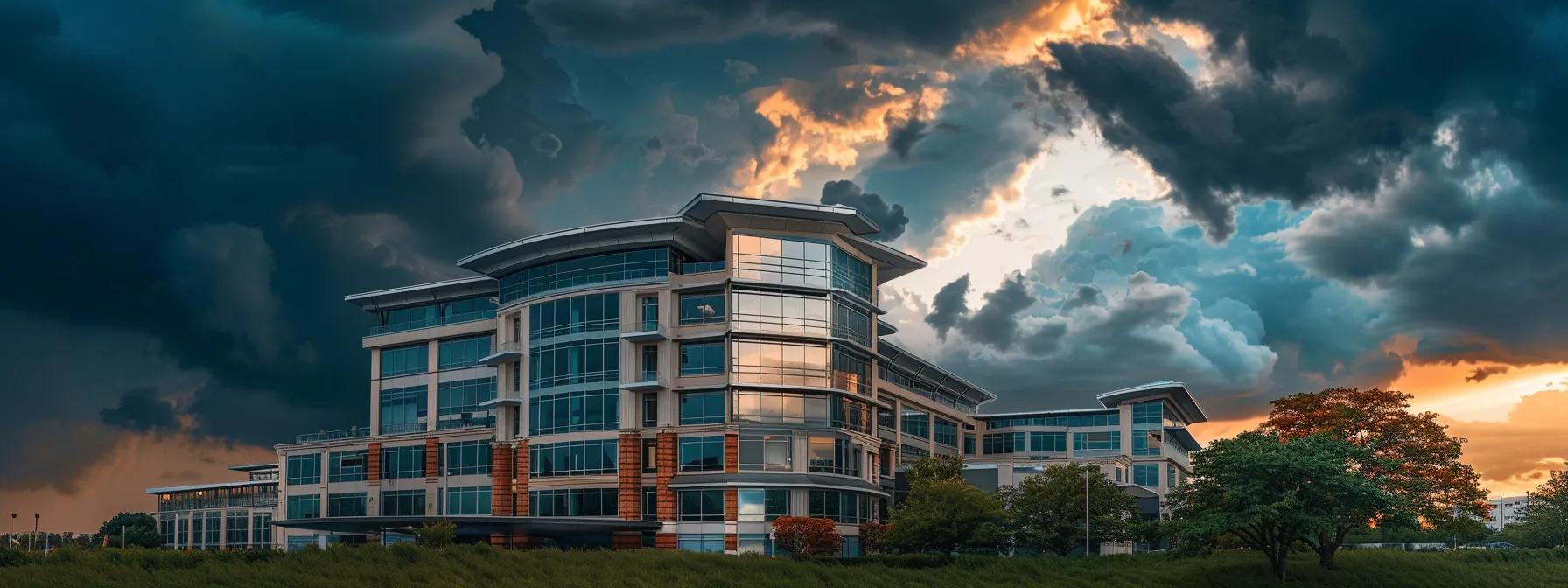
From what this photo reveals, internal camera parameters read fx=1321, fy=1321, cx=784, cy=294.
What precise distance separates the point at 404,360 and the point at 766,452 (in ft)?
105

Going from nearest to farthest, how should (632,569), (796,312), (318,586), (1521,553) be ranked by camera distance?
1. (318,586)
2. (632,569)
3. (796,312)
4. (1521,553)

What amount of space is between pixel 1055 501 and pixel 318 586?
4330 centimetres

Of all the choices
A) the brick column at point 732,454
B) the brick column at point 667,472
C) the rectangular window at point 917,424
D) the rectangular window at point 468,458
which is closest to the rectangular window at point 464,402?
the rectangular window at point 468,458

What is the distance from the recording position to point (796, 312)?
77.2 m

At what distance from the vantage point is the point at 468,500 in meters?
85.4

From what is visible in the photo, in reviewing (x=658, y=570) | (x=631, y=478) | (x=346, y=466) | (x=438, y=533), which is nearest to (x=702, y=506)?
(x=631, y=478)

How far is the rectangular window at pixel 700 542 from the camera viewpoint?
73.4 meters

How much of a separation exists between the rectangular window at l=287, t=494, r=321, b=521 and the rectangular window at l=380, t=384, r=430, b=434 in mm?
7545

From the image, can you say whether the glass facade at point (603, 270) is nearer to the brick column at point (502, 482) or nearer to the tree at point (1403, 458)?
the brick column at point (502, 482)

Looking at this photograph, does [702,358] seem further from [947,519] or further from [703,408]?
[947,519]

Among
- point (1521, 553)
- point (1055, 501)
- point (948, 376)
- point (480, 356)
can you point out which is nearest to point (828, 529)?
point (1055, 501)

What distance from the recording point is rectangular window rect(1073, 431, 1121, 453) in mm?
120312

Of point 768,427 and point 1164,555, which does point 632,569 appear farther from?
point 1164,555

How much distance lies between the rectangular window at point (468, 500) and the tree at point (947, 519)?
92.1ft
